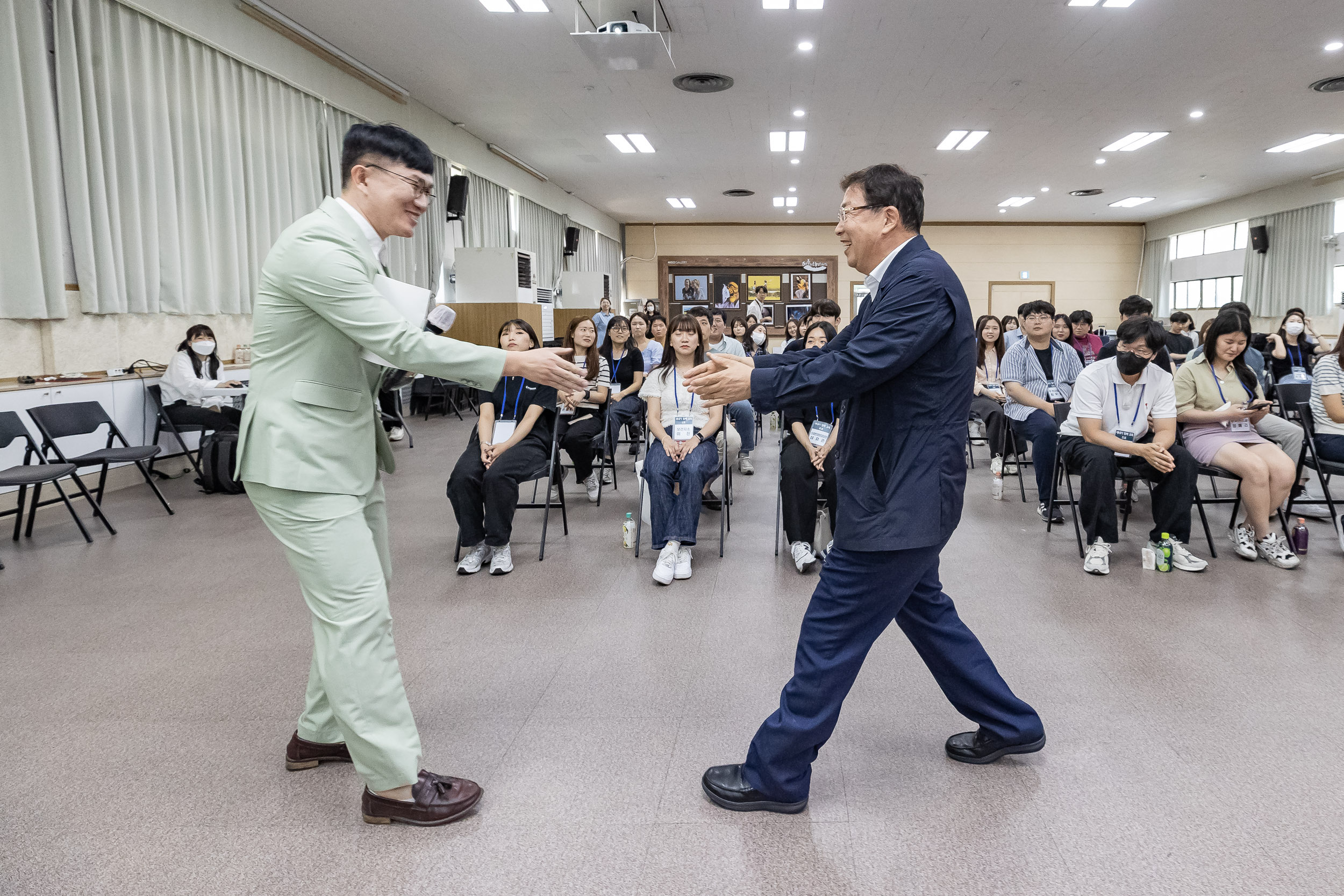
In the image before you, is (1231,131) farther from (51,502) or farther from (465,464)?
(51,502)

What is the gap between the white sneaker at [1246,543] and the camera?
13.5 ft

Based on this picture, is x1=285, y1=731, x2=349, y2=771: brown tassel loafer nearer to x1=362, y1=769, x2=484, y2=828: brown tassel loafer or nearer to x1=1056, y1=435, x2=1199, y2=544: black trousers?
x1=362, y1=769, x2=484, y2=828: brown tassel loafer

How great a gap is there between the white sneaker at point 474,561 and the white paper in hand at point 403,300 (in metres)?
2.23

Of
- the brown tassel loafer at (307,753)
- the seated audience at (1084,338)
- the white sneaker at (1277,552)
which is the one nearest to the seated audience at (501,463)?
the brown tassel loafer at (307,753)

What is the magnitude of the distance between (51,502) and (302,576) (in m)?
4.29

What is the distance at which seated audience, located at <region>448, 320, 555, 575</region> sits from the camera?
408 centimetres

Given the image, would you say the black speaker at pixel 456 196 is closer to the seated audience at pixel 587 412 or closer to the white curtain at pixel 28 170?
the white curtain at pixel 28 170

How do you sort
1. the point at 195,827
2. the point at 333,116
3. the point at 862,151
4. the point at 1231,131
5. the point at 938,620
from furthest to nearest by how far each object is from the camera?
the point at 862,151 < the point at 1231,131 < the point at 333,116 < the point at 938,620 < the point at 195,827

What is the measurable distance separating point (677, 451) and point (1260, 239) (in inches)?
660

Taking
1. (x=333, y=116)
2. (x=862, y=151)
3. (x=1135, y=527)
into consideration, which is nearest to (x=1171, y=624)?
(x=1135, y=527)

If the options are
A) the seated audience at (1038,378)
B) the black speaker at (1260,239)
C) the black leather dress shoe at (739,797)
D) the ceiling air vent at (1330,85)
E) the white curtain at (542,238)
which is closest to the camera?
the black leather dress shoe at (739,797)

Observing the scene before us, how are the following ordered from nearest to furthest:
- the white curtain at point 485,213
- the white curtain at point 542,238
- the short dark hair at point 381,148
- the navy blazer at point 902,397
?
1. the navy blazer at point 902,397
2. the short dark hair at point 381,148
3. the white curtain at point 485,213
4. the white curtain at point 542,238

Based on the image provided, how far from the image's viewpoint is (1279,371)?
7.50 meters

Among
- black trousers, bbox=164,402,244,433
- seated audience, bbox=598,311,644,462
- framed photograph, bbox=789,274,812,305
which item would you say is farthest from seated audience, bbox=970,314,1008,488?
framed photograph, bbox=789,274,812,305
